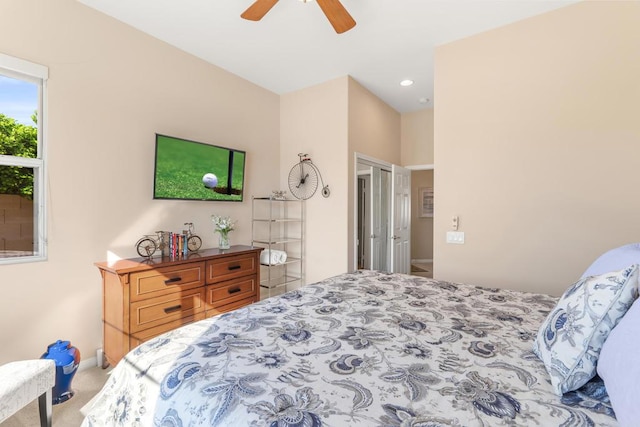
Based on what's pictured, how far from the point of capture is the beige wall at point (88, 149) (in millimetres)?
2102

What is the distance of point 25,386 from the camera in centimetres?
141

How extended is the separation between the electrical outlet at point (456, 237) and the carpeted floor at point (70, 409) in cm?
315

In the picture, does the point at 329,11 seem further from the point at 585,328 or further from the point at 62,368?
the point at 62,368

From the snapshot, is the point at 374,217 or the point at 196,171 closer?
the point at 196,171

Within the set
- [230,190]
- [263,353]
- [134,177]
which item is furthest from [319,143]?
[263,353]

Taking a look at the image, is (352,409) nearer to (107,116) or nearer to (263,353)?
(263,353)

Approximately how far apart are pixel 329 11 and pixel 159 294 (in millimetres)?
2527

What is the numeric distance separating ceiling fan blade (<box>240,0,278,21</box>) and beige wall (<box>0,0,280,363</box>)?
1.31 meters

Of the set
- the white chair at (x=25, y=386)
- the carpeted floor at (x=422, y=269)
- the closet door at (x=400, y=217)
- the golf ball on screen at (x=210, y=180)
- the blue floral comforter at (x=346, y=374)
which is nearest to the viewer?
the blue floral comforter at (x=346, y=374)

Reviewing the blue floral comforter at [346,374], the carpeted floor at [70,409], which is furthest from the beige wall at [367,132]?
the carpeted floor at [70,409]

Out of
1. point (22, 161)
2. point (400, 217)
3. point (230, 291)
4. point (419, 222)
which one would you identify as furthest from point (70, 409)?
point (419, 222)

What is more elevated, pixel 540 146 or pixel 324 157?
pixel 324 157

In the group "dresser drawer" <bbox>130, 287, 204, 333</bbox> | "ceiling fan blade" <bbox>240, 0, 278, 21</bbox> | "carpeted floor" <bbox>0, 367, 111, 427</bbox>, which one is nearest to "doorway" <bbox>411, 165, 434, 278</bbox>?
"dresser drawer" <bbox>130, 287, 204, 333</bbox>

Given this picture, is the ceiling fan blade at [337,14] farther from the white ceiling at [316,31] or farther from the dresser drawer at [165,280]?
the dresser drawer at [165,280]
